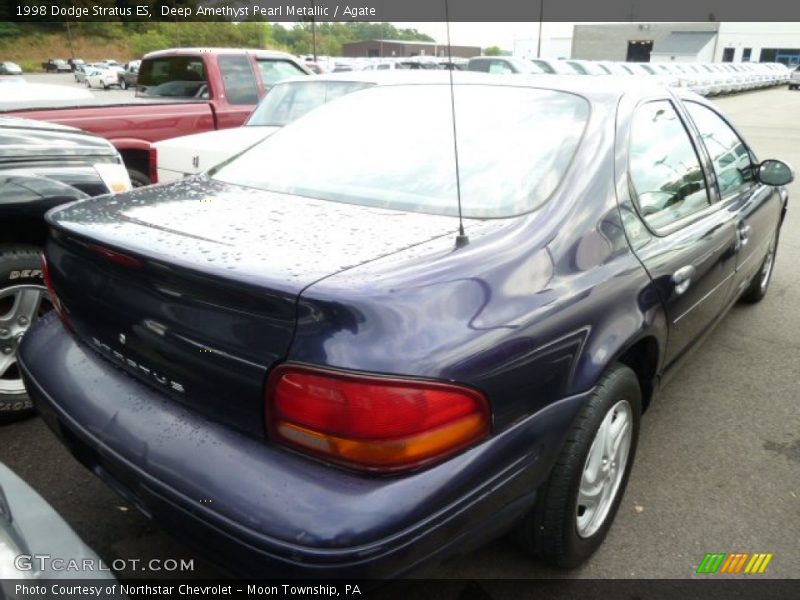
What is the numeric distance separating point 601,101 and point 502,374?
4.22 ft

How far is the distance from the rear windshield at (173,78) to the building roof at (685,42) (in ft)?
216

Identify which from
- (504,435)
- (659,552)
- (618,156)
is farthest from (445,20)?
(659,552)

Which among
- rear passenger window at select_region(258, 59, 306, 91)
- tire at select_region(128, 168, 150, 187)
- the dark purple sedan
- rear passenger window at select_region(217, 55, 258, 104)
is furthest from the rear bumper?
rear passenger window at select_region(258, 59, 306, 91)

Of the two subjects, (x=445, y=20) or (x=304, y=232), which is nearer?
(x=445, y=20)

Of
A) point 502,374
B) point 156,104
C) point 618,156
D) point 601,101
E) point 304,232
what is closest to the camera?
point 502,374

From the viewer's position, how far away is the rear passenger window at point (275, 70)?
7121mm

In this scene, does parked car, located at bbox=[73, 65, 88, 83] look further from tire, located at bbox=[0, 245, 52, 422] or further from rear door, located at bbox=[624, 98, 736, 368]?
rear door, located at bbox=[624, 98, 736, 368]

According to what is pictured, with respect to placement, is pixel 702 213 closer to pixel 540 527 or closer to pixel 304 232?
pixel 540 527

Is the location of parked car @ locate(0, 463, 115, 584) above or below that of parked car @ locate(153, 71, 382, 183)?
below

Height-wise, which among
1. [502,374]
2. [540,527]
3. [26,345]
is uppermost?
[502,374]

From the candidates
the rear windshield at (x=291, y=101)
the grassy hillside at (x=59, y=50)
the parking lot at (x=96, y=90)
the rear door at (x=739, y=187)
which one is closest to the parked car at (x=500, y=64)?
the parking lot at (x=96, y=90)

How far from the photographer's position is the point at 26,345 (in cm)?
225

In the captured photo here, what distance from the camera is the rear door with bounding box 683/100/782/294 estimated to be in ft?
10.1

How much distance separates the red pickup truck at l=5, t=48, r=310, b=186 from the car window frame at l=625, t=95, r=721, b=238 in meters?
4.20
